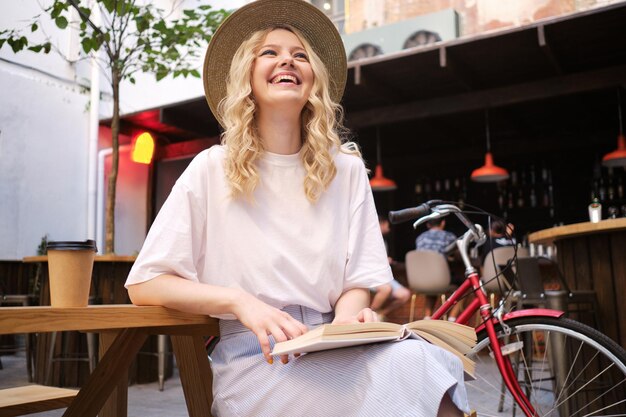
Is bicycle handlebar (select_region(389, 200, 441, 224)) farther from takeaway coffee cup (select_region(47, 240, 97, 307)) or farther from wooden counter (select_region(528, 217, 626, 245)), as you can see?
takeaway coffee cup (select_region(47, 240, 97, 307))

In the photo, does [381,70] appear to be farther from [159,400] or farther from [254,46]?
[254,46]

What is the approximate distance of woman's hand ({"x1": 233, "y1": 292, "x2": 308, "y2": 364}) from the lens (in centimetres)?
116

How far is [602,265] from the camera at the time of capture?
3.14 meters

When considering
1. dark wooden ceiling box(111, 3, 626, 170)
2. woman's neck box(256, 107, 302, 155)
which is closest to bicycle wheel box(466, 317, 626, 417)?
woman's neck box(256, 107, 302, 155)

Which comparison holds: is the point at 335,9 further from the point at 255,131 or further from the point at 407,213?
the point at 255,131

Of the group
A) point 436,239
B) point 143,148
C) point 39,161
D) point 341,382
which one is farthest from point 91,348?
point 39,161

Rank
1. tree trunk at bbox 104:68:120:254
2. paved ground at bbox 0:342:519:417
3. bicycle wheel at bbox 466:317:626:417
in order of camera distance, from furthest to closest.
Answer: tree trunk at bbox 104:68:120:254 < paved ground at bbox 0:342:519:417 < bicycle wheel at bbox 466:317:626:417

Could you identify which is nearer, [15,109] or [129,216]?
[15,109]

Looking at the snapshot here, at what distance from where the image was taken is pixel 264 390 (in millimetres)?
1217

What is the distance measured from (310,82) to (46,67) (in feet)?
26.8

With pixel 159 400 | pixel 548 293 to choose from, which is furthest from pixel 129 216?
pixel 548 293

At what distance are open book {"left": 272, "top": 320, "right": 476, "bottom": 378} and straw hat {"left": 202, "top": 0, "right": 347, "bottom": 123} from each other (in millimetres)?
808

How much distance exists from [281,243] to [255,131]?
0.33 meters

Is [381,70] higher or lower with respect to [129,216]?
higher
